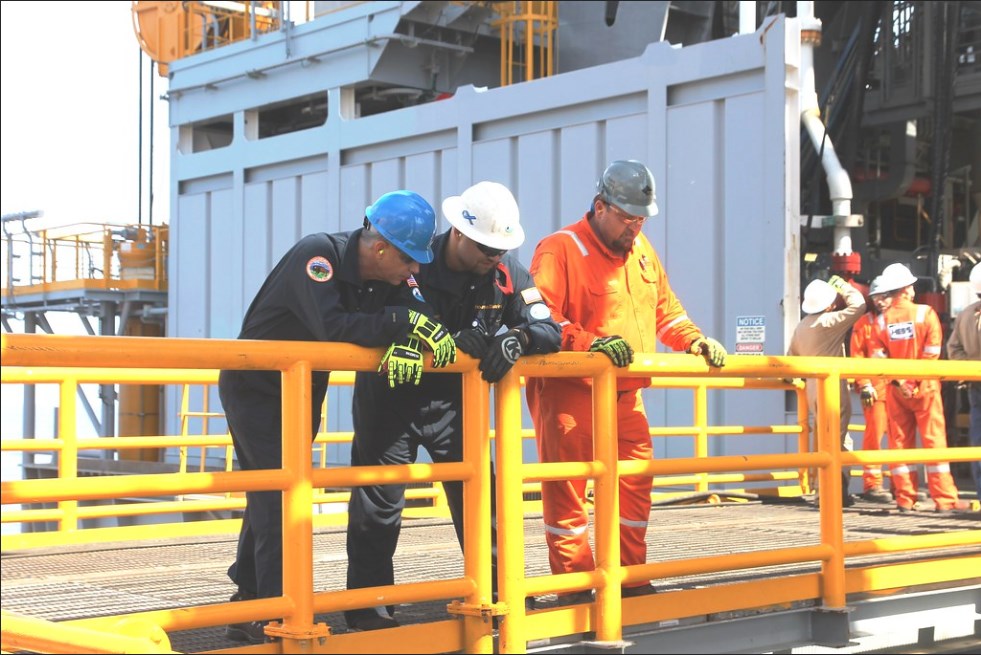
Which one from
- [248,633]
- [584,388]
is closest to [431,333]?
[584,388]

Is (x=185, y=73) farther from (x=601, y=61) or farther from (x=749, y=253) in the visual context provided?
(x=749, y=253)

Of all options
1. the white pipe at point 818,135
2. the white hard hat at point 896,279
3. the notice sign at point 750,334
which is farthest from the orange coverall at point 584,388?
the white pipe at point 818,135

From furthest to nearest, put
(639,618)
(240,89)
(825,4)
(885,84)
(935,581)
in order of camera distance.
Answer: (240,89)
(825,4)
(885,84)
(935,581)
(639,618)

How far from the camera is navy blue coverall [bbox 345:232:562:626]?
4.32 meters

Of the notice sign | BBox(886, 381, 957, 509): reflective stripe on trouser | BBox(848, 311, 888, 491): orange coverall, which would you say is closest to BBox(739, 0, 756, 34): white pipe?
the notice sign

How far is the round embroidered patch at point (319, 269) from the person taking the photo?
3822 millimetres

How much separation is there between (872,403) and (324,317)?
252 inches

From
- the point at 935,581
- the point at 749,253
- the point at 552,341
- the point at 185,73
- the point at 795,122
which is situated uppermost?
the point at 185,73

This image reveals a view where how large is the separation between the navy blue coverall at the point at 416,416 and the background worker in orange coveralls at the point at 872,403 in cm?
543

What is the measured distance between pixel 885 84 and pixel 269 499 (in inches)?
444

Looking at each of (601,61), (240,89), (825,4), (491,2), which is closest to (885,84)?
(825,4)

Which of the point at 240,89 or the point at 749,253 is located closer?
the point at 749,253

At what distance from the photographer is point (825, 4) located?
1465 centimetres

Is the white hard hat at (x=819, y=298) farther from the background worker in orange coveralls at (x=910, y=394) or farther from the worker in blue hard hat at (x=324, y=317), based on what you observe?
the worker in blue hard hat at (x=324, y=317)
